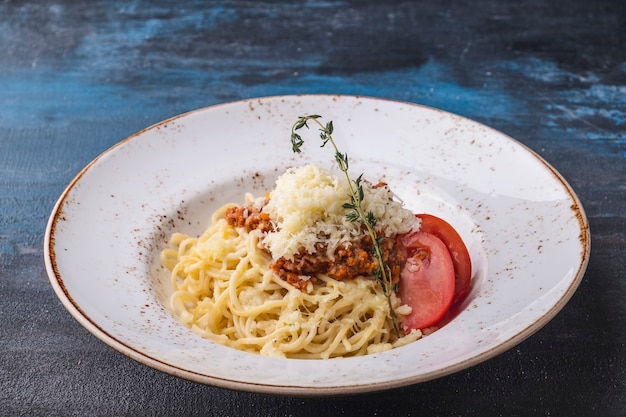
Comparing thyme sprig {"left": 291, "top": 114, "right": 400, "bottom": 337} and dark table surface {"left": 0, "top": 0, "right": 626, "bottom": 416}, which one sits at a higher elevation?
thyme sprig {"left": 291, "top": 114, "right": 400, "bottom": 337}

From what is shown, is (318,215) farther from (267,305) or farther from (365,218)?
(267,305)

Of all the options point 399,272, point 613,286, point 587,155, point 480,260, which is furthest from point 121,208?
point 587,155

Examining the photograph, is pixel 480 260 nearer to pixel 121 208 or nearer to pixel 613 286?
pixel 613 286

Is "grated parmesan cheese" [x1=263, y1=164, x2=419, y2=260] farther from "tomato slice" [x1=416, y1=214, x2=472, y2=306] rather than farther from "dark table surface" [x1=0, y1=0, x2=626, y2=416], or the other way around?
"dark table surface" [x1=0, y1=0, x2=626, y2=416]

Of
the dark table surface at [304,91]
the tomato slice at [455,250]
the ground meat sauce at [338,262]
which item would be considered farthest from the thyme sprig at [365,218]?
the dark table surface at [304,91]

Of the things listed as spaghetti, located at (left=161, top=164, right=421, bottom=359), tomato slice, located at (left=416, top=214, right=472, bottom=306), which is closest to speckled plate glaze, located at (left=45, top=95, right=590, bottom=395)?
tomato slice, located at (left=416, top=214, right=472, bottom=306)

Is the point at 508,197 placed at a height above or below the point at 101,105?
above

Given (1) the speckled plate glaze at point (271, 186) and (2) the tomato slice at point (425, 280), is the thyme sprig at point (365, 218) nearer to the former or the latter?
(2) the tomato slice at point (425, 280)
